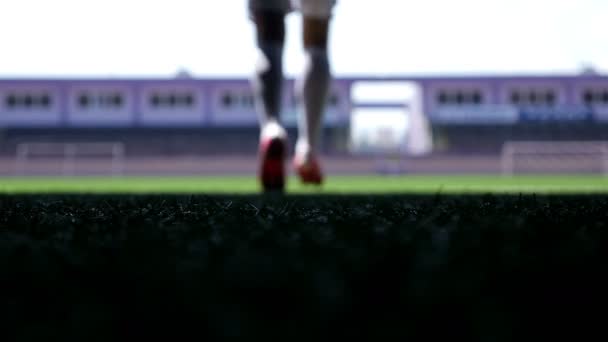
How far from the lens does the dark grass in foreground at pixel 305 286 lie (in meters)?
0.16

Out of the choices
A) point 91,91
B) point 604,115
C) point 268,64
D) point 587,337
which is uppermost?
point 91,91

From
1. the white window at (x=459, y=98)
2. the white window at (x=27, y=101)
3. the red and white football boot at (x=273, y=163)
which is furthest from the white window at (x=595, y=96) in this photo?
the red and white football boot at (x=273, y=163)

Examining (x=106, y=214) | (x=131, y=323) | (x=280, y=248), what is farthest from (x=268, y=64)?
(x=131, y=323)

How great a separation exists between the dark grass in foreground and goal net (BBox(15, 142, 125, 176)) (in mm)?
14877

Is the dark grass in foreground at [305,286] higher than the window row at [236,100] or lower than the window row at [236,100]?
lower

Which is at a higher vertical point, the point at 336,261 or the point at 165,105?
the point at 165,105

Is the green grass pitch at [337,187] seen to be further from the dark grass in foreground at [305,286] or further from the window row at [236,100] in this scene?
the window row at [236,100]

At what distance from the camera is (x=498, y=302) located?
19 cm

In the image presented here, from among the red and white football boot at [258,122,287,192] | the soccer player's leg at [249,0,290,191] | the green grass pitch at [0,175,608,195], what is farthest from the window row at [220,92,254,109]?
the red and white football boot at [258,122,287,192]

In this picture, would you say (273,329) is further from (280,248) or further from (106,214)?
(106,214)

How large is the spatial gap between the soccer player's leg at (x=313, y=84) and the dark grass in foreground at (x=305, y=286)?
1514 mm

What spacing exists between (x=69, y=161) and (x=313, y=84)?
1511 cm

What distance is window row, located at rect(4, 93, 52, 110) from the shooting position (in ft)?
61.7

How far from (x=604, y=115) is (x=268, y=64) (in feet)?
66.8
